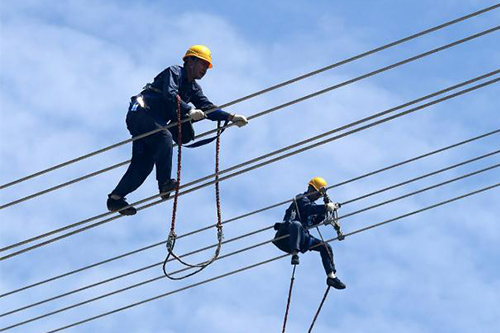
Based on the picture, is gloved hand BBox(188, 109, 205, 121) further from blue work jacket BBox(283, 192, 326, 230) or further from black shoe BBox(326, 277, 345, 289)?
black shoe BBox(326, 277, 345, 289)

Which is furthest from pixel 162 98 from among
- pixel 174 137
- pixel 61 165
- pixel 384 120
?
pixel 384 120

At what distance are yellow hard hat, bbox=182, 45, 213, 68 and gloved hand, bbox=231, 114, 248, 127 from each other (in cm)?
75

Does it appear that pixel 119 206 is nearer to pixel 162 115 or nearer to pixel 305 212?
pixel 162 115

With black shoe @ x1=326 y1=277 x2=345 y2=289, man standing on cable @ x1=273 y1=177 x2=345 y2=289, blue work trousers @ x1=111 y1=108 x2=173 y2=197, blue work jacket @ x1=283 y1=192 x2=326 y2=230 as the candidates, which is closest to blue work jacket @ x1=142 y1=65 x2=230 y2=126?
blue work trousers @ x1=111 y1=108 x2=173 y2=197

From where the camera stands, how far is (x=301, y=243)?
→ 1630cm

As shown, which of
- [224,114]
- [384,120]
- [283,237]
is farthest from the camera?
[283,237]

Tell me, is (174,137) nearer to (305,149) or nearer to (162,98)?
(162,98)

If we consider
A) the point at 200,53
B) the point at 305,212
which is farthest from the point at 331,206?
the point at 200,53

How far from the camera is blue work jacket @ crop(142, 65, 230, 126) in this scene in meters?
13.1

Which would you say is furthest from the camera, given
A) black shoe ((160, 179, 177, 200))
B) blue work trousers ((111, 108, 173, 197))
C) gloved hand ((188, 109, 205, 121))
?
blue work trousers ((111, 108, 173, 197))

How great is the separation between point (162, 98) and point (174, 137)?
0.35 m

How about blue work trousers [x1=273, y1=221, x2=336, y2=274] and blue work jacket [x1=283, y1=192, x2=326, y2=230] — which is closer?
blue work trousers [x1=273, y1=221, x2=336, y2=274]

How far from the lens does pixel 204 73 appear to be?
1355 cm

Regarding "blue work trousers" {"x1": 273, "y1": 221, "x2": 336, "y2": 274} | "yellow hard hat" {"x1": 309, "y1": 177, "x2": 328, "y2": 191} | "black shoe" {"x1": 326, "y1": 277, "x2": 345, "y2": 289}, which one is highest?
"yellow hard hat" {"x1": 309, "y1": 177, "x2": 328, "y2": 191}
